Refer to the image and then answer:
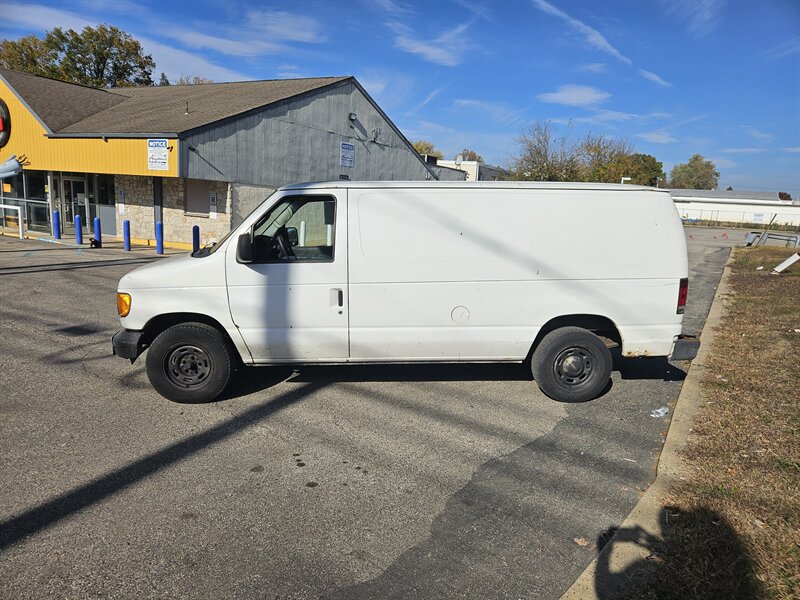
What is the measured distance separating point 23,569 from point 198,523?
0.88 m

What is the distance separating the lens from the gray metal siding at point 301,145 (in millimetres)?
19172

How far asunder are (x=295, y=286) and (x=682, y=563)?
12.1 feet

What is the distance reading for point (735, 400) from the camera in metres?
5.43

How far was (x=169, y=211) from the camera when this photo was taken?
20594mm

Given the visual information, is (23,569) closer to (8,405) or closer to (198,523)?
(198,523)

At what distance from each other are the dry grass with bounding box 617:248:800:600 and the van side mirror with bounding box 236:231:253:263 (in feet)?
12.5

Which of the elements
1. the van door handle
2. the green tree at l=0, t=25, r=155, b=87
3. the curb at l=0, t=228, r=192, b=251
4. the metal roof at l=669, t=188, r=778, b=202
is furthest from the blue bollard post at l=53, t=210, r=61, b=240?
the metal roof at l=669, t=188, r=778, b=202

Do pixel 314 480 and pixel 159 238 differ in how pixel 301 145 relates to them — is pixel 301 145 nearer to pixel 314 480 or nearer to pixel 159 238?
pixel 159 238

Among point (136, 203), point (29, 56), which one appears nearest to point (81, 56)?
point (29, 56)

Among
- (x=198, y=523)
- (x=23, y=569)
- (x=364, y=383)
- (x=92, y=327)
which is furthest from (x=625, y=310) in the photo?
(x=92, y=327)

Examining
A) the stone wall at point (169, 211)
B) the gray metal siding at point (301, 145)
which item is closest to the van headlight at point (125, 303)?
the gray metal siding at point (301, 145)

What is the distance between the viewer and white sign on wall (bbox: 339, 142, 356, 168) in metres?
24.9

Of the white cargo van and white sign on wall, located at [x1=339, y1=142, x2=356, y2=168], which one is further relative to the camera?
white sign on wall, located at [x1=339, y1=142, x2=356, y2=168]

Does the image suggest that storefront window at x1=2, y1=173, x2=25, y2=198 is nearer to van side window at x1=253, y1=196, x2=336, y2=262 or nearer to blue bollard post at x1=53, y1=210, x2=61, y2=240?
blue bollard post at x1=53, y1=210, x2=61, y2=240
